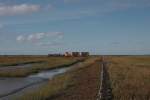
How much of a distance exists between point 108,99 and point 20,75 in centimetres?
2354

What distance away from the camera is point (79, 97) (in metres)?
16.2

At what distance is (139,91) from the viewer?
1742 centimetres

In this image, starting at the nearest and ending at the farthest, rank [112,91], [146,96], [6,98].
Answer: [146,96]
[112,91]
[6,98]

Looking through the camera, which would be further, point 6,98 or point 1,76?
point 1,76

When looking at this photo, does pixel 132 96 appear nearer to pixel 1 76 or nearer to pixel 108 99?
pixel 108 99

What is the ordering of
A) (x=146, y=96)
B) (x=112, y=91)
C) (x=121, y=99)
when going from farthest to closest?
1. (x=112, y=91)
2. (x=146, y=96)
3. (x=121, y=99)

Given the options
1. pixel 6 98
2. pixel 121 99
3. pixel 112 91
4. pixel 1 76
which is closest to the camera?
pixel 121 99

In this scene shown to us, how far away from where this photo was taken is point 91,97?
51.9ft

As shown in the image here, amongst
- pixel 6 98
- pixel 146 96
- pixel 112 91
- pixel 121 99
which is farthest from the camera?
pixel 6 98

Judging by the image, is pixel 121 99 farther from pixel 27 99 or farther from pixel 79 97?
pixel 27 99

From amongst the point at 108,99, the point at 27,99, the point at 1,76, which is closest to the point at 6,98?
the point at 27,99

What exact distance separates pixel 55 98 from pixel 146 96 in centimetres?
415

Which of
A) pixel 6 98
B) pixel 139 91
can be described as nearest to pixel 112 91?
pixel 139 91

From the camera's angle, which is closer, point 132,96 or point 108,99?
point 108,99
